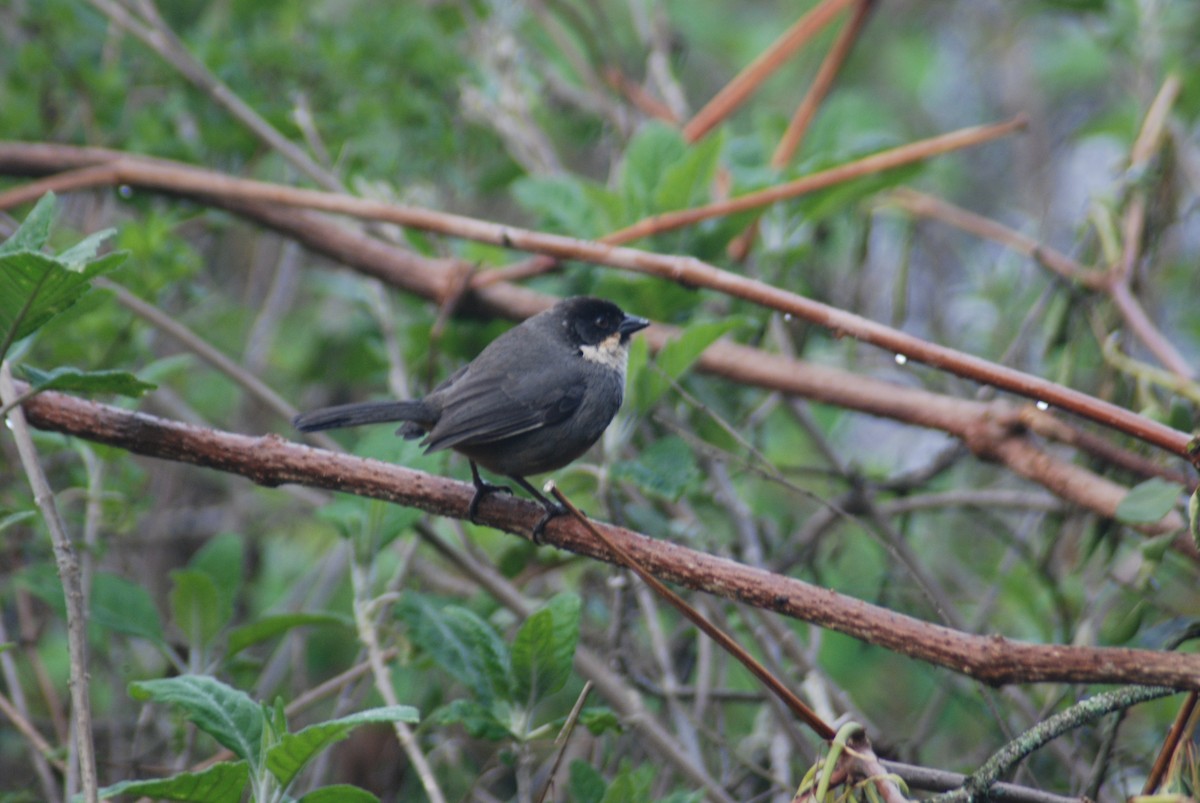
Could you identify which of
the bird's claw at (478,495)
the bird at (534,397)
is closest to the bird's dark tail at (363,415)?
the bird at (534,397)

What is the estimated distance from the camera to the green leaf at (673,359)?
9.67 feet

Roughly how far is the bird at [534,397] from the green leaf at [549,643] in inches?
31.6

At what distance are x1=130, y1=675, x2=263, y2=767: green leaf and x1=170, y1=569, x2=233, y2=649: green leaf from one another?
2.70 feet

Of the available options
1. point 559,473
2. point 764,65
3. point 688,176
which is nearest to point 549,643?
point 559,473

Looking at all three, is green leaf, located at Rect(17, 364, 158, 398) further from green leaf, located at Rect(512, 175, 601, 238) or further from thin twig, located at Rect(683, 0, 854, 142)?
thin twig, located at Rect(683, 0, 854, 142)

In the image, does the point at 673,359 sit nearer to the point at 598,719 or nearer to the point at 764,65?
the point at 598,719

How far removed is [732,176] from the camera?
4.00 meters

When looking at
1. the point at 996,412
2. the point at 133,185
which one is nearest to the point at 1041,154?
the point at 996,412

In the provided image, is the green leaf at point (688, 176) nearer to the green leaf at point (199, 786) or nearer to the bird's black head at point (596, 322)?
the bird's black head at point (596, 322)

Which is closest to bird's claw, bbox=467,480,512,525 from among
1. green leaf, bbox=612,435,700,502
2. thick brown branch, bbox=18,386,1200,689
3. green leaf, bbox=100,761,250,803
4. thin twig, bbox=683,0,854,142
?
thick brown branch, bbox=18,386,1200,689

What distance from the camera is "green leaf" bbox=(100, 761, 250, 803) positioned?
1.97 metres

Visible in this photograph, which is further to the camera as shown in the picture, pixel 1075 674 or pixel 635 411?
pixel 635 411

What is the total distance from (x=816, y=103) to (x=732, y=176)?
741 millimetres

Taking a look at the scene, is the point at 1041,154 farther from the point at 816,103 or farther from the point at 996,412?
the point at 996,412
